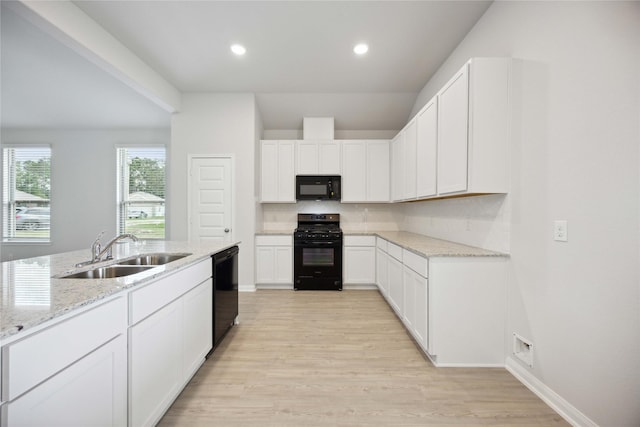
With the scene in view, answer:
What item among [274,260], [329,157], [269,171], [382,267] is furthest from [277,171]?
[382,267]

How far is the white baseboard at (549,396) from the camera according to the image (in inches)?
62.2

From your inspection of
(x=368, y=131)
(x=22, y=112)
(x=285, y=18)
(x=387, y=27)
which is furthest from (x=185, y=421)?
(x=22, y=112)

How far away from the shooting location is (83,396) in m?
1.06

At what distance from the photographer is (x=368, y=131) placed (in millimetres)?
5113

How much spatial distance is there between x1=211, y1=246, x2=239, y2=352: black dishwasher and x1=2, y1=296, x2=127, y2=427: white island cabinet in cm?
112

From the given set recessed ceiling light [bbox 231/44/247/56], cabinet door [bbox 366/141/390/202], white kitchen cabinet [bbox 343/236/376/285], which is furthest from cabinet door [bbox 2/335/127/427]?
cabinet door [bbox 366/141/390/202]

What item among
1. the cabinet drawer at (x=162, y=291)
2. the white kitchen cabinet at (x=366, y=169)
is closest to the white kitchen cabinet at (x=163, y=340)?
the cabinet drawer at (x=162, y=291)

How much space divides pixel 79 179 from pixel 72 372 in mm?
6060

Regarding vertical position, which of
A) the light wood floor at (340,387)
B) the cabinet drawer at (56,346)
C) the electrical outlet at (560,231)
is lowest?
the light wood floor at (340,387)

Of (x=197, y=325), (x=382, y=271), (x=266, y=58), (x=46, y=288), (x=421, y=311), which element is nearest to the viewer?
(x=46, y=288)

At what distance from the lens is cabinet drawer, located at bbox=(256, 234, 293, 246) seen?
4.38 m

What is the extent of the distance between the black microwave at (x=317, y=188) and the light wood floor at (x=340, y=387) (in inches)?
89.0

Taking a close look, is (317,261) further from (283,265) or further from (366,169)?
(366,169)

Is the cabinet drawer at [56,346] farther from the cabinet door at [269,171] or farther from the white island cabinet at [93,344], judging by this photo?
the cabinet door at [269,171]
